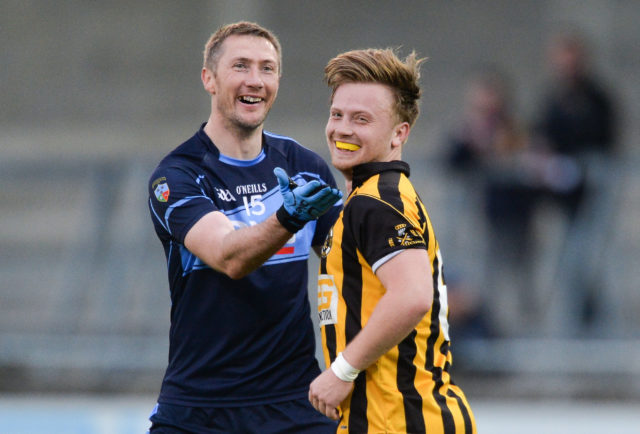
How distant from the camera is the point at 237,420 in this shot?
397 centimetres

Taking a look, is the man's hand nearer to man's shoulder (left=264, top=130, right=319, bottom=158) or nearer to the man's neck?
the man's neck

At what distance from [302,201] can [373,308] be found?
42 centimetres

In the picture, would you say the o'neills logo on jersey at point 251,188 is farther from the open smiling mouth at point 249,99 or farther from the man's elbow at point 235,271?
the man's elbow at point 235,271

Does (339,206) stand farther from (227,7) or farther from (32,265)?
(227,7)

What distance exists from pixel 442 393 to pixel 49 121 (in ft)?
35.7

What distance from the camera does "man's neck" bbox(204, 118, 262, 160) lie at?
413 centimetres

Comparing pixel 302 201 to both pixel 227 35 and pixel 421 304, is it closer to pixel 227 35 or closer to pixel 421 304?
pixel 421 304

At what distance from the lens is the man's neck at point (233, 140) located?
13.6ft

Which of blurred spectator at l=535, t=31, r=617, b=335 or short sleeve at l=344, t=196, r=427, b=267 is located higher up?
blurred spectator at l=535, t=31, r=617, b=335

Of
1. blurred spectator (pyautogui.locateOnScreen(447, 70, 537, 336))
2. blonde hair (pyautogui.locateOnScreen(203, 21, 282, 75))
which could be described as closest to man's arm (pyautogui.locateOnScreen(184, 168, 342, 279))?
blonde hair (pyautogui.locateOnScreen(203, 21, 282, 75))

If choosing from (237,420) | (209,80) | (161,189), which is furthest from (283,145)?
(237,420)

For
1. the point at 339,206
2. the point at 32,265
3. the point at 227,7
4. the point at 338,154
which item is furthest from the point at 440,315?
the point at 227,7

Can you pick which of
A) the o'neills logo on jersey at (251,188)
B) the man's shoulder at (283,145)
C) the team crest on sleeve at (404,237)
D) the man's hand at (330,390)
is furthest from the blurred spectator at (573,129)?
the man's hand at (330,390)

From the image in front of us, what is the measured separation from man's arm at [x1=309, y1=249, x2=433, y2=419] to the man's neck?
3.67 ft
